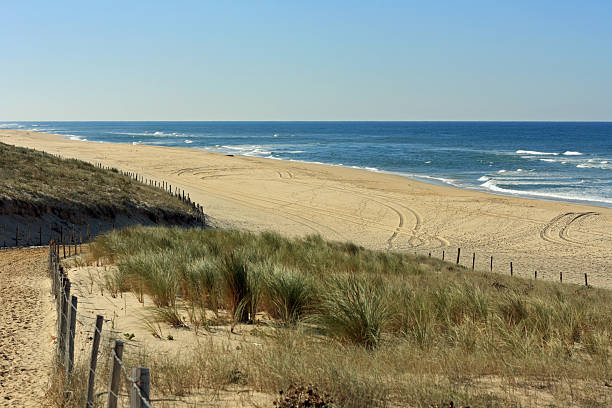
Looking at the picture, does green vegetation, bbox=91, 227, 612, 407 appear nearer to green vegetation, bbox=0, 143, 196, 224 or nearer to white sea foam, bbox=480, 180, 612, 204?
green vegetation, bbox=0, 143, 196, 224

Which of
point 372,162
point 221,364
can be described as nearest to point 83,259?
point 221,364

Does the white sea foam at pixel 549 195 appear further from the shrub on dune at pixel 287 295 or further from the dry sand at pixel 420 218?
the shrub on dune at pixel 287 295

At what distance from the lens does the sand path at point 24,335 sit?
6.73 m

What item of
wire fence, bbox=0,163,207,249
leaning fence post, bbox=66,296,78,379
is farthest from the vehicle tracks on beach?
leaning fence post, bbox=66,296,78,379

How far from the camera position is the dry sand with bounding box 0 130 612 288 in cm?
2731

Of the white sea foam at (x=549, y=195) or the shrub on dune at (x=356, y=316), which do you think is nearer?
the shrub on dune at (x=356, y=316)

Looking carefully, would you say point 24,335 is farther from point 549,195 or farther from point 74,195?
point 549,195

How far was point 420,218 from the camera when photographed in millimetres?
36844

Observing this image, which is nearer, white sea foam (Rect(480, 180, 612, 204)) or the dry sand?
the dry sand

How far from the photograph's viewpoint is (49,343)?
8719 millimetres

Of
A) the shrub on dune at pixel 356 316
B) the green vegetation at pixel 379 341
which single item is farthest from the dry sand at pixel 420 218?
the shrub on dune at pixel 356 316

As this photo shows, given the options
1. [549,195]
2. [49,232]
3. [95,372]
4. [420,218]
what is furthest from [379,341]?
[549,195]

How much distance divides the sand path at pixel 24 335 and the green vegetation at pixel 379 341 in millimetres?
1508

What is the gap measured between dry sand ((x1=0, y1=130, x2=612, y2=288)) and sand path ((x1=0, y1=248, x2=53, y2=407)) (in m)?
17.7
